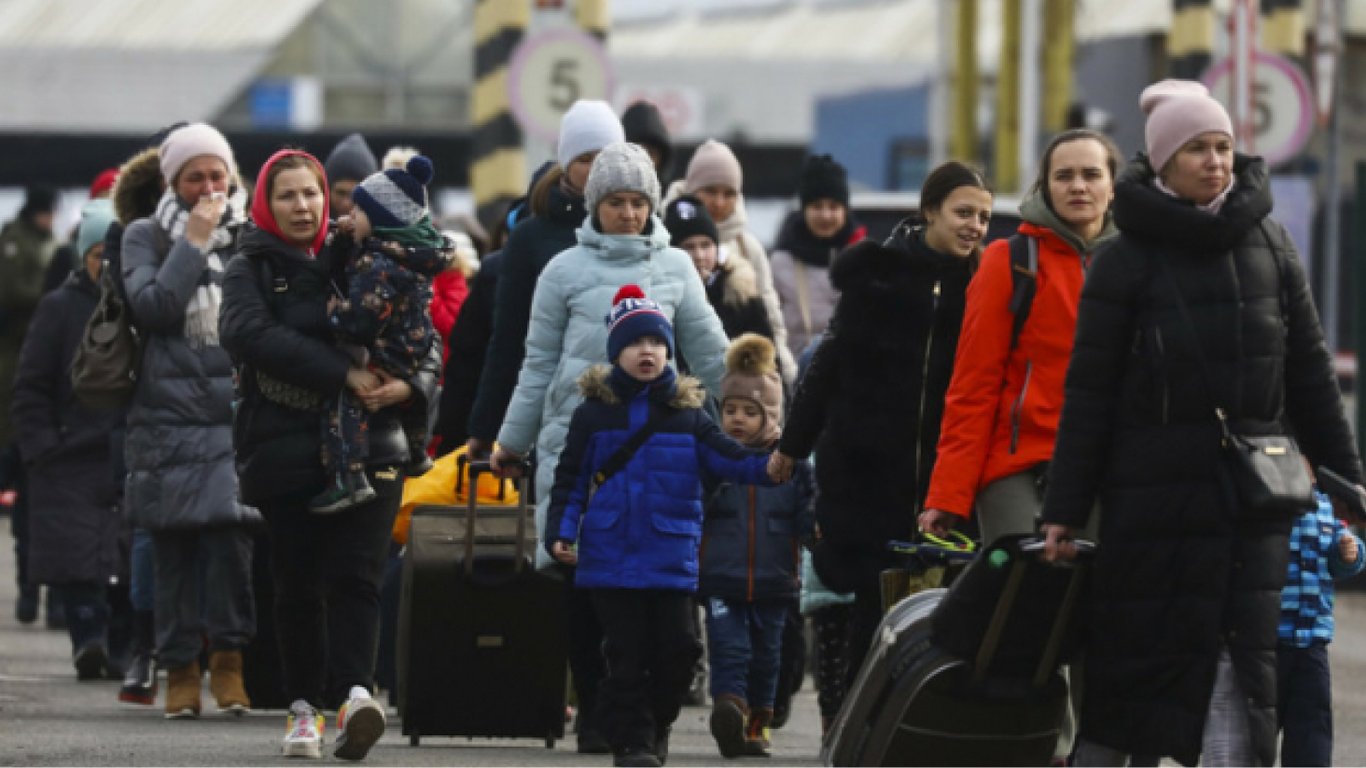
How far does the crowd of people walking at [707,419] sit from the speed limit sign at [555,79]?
5.77 m

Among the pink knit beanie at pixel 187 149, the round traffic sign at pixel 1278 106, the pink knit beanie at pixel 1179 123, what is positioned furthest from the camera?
the round traffic sign at pixel 1278 106

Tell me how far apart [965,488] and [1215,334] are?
135 cm

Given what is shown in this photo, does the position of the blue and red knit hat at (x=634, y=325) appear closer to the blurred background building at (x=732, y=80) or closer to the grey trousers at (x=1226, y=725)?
the grey trousers at (x=1226, y=725)

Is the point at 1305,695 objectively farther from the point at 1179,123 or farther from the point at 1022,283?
the point at 1179,123

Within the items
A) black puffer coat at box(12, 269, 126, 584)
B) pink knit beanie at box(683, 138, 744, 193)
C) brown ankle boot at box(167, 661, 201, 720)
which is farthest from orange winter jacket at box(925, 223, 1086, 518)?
black puffer coat at box(12, 269, 126, 584)

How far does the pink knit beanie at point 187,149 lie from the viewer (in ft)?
39.5

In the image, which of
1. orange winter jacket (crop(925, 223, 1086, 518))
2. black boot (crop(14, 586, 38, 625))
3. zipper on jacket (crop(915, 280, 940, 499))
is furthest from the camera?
black boot (crop(14, 586, 38, 625))

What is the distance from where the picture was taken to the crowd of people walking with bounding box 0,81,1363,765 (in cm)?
819

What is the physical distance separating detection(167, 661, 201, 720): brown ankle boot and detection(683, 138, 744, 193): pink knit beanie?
10.2ft

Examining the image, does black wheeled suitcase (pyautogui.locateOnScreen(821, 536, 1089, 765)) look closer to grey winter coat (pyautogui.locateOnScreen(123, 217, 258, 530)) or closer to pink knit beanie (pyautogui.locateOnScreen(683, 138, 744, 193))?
grey winter coat (pyautogui.locateOnScreen(123, 217, 258, 530))

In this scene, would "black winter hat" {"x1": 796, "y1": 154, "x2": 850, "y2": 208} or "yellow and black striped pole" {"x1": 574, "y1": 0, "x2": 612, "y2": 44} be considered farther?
"yellow and black striped pole" {"x1": 574, "y1": 0, "x2": 612, "y2": 44}

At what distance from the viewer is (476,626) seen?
36.1 ft

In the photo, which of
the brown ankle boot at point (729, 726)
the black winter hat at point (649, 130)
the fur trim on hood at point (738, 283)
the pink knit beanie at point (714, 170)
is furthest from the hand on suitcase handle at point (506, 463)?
the pink knit beanie at point (714, 170)

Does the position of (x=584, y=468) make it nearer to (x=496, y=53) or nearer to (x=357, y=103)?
(x=496, y=53)
